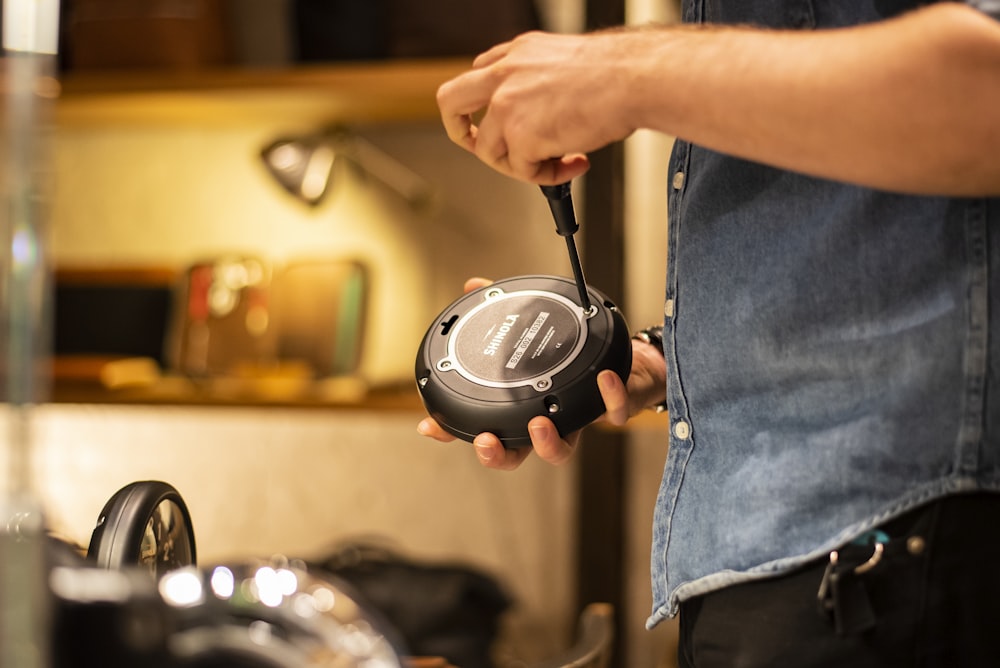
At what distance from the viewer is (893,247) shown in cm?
65

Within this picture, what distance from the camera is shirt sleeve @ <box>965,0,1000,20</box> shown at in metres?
0.55

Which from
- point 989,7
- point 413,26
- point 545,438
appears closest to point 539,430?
A: point 545,438

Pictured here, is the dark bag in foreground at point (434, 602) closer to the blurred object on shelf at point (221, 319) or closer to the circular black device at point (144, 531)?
the blurred object on shelf at point (221, 319)

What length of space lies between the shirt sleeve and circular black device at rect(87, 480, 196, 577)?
1.78 ft

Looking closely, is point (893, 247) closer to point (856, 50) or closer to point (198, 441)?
point (856, 50)

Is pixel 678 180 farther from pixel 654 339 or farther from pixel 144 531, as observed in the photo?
pixel 144 531

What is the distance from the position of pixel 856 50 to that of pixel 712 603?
371 mm

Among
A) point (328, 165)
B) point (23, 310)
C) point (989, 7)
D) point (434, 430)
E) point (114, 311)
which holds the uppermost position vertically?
point (989, 7)

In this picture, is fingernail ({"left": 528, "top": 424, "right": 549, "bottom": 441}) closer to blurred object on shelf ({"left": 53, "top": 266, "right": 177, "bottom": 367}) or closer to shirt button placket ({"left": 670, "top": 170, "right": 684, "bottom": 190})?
shirt button placket ({"left": 670, "top": 170, "right": 684, "bottom": 190})

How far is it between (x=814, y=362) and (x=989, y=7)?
234 mm

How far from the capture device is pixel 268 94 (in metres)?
2.13

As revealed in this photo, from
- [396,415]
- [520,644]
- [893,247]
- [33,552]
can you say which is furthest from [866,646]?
[520,644]

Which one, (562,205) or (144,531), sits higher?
(562,205)

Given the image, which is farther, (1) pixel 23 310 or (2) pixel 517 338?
(2) pixel 517 338
